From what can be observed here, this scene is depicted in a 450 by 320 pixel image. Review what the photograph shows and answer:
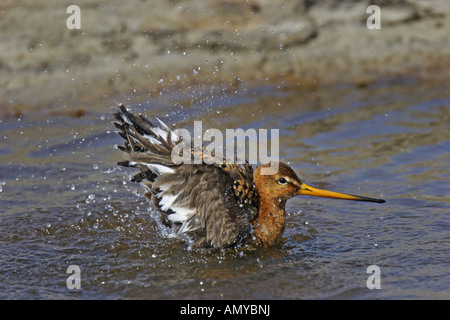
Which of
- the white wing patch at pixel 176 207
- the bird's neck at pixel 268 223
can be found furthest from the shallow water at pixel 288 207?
the white wing patch at pixel 176 207

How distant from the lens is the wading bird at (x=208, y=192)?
508 centimetres

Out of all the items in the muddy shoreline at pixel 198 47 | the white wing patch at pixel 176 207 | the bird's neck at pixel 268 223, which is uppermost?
the muddy shoreline at pixel 198 47

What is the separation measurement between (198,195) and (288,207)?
1388 mm

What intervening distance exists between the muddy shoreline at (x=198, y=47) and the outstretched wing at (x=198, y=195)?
3.70 meters

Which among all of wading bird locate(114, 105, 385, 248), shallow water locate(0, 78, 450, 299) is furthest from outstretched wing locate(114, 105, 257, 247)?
shallow water locate(0, 78, 450, 299)

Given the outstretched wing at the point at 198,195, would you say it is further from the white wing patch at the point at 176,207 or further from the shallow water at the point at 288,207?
the shallow water at the point at 288,207

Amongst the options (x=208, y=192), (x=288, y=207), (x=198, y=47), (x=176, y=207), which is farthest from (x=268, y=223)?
(x=198, y=47)

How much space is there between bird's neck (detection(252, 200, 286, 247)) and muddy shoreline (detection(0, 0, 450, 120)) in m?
4.02

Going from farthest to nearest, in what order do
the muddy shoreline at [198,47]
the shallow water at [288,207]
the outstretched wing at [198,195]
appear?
the muddy shoreline at [198,47], the outstretched wing at [198,195], the shallow water at [288,207]

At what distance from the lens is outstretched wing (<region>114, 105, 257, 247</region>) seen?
16.6 feet

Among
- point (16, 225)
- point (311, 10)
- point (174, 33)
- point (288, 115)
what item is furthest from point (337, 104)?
point (16, 225)

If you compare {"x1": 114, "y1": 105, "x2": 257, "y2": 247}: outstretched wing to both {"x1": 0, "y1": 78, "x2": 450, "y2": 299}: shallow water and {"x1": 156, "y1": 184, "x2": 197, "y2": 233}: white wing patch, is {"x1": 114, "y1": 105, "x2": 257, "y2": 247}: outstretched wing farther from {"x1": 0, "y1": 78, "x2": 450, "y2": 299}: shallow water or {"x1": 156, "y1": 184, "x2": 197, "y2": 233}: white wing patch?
{"x1": 0, "y1": 78, "x2": 450, "y2": 299}: shallow water
